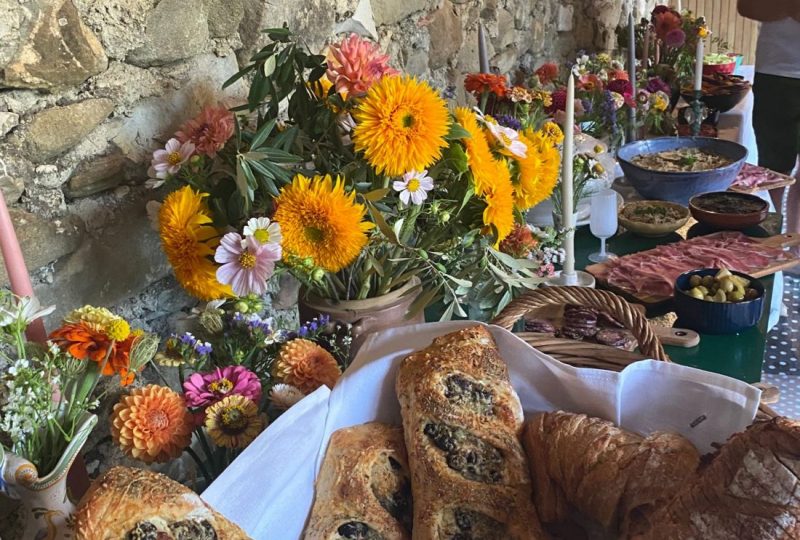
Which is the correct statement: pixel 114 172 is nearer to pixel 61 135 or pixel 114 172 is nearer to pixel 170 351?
Answer: pixel 61 135

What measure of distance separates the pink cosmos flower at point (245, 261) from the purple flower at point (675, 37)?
2.20 metres

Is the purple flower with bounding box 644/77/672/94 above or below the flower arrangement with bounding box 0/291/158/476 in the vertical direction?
below

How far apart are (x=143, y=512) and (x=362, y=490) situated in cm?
23

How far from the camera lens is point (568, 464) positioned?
2.29ft

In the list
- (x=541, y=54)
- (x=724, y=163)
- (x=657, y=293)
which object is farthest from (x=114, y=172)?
(x=541, y=54)

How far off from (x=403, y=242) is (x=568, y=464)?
1.09 feet

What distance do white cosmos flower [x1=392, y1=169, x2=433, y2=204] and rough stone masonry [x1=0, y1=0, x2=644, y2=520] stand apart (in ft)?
1.14

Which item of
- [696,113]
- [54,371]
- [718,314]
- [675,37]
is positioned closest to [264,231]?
[54,371]

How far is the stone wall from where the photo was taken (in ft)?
2.58

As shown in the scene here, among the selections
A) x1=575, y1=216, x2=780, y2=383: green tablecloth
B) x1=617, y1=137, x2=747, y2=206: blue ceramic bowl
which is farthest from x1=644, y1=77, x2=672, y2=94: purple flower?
x1=575, y1=216, x2=780, y2=383: green tablecloth

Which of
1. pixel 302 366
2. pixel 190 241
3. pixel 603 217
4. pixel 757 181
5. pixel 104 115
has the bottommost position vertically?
pixel 757 181

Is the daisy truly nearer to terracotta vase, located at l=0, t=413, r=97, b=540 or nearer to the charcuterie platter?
terracotta vase, located at l=0, t=413, r=97, b=540

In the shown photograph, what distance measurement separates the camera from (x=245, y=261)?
0.74 metres

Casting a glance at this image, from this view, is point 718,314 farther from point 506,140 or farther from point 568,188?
point 506,140
